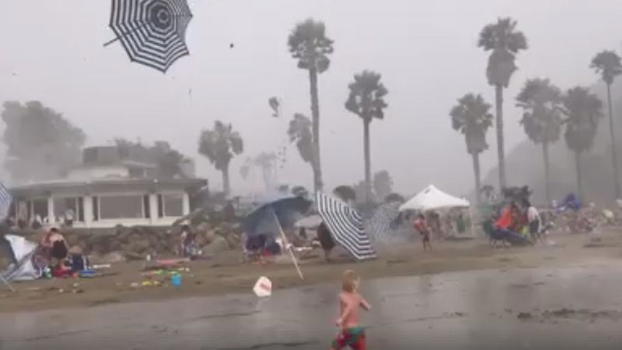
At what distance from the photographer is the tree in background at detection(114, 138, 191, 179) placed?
2532 inches

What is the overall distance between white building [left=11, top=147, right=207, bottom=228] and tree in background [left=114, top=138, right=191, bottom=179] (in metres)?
12.7

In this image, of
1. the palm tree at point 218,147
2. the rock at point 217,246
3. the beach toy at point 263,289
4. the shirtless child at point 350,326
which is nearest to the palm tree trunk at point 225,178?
the palm tree at point 218,147

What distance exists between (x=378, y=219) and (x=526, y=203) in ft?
17.1

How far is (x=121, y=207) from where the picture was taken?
48.1 m

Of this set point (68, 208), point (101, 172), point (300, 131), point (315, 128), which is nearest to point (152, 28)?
point (68, 208)

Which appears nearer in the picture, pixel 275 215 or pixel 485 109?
pixel 275 215

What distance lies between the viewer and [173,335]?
11328 mm

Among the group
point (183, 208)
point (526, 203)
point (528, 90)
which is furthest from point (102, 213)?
point (528, 90)

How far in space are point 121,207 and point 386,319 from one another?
38077mm

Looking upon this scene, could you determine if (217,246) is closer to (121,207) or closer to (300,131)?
(121,207)

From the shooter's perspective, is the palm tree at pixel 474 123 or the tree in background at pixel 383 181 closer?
the palm tree at pixel 474 123

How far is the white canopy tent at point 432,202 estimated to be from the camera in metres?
37.0

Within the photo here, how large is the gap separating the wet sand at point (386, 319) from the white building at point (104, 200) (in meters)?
31.6

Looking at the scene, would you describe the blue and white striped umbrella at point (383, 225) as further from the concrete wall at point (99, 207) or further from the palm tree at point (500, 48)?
the palm tree at point (500, 48)
